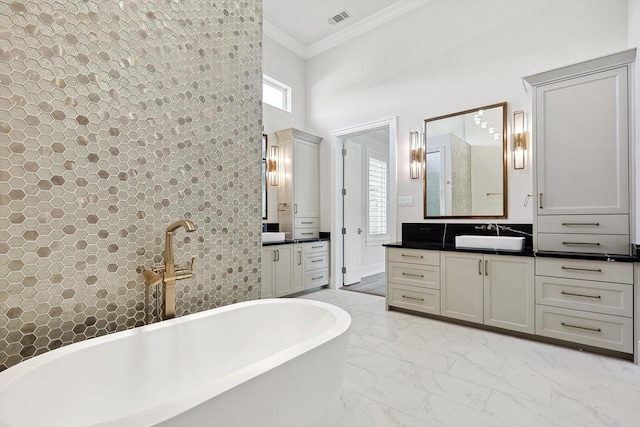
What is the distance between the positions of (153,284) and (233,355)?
→ 0.52 m

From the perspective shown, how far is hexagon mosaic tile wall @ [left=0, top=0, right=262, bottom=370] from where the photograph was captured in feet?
3.64

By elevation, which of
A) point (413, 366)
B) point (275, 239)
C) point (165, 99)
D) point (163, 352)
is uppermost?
point (165, 99)

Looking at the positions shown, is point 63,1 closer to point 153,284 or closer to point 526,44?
point 153,284

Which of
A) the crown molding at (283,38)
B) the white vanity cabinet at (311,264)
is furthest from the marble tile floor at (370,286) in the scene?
the crown molding at (283,38)

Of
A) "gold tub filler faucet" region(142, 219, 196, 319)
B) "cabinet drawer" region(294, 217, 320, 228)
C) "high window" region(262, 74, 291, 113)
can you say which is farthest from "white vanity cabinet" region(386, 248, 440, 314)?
"high window" region(262, 74, 291, 113)

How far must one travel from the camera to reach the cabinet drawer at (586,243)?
2.38 m

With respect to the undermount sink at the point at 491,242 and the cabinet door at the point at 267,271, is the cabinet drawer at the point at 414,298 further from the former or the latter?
the cabinet door at the point at 267,271

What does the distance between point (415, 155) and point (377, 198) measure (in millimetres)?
1913

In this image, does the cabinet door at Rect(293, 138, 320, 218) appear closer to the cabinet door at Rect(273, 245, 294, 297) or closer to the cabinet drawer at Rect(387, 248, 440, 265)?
the cabinet door at Rect(273, 245, 294, 297)

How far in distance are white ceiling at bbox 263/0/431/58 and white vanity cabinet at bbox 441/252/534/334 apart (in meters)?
3.37

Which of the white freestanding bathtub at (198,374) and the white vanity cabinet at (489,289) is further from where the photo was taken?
the white vanity cabinet at (489,289)

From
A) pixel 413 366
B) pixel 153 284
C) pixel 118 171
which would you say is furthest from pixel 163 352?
pixel 413 366

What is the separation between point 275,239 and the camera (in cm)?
400

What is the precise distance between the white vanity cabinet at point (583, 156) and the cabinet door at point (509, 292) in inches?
12.0
